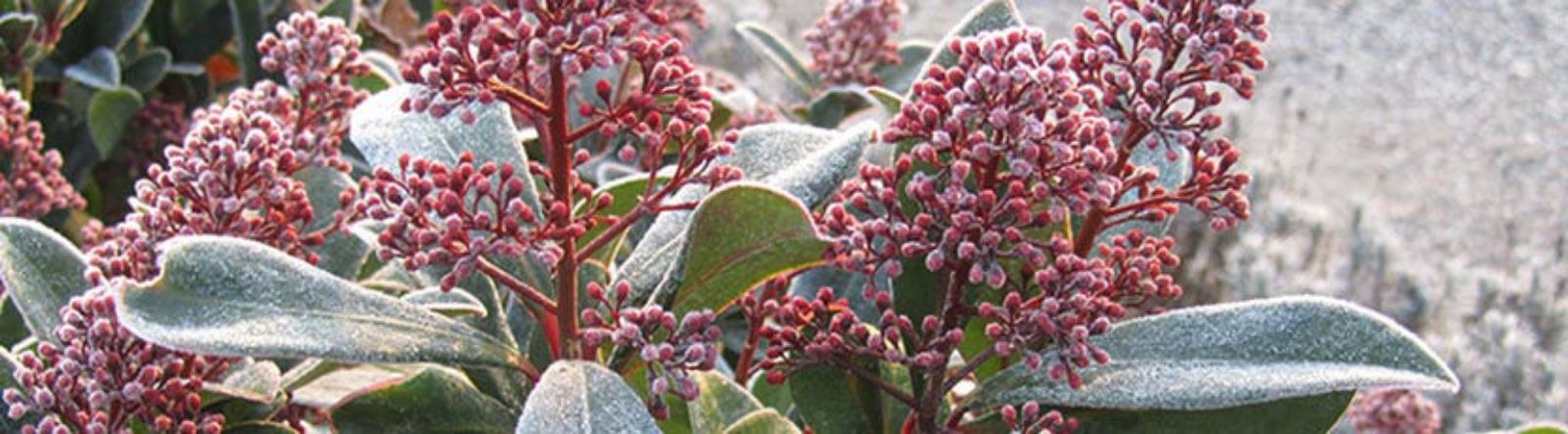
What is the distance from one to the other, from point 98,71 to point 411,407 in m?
1.34

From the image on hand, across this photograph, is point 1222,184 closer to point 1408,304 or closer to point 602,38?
point 602,38

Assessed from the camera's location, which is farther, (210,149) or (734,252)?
(210,149)

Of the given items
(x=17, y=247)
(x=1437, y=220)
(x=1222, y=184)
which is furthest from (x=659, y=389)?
(x=1437, y=220)

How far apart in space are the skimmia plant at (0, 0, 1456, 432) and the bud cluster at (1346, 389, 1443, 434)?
886 millimetres

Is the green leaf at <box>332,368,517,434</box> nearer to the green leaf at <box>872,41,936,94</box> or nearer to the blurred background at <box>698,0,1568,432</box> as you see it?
the green leaf at <box>872,41,936,94</box>

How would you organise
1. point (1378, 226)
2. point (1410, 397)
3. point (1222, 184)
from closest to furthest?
point (1222, 184) < point (1410, 397) < point (1378, 226)

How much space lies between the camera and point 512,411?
4.38 feet

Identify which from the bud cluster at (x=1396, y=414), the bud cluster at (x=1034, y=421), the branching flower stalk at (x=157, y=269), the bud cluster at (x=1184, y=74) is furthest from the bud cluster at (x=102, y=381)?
the bud cluster at (x=1396, y=414)

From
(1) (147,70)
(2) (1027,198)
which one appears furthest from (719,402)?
(1) (147,70)

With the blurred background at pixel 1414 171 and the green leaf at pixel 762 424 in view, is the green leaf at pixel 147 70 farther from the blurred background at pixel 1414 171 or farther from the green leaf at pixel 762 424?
the blurred background at pixel 1414 171

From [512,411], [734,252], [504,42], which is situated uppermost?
[504,42]

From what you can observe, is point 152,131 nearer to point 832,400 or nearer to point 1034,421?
point 832,400

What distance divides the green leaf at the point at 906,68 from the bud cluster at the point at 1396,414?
736 mm

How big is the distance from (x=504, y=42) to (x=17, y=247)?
1.81 feet
